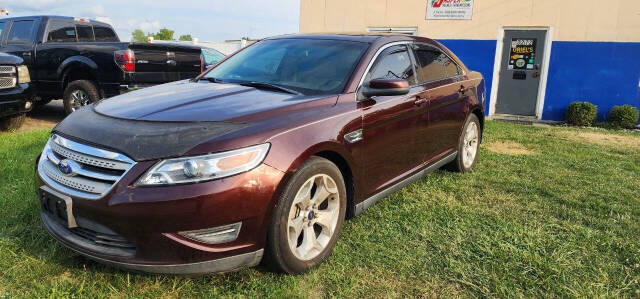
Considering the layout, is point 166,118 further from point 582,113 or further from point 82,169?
point 582,113

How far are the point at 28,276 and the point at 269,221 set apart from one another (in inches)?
58.5

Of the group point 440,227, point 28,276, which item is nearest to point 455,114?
point 440,227

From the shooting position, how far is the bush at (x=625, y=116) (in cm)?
976

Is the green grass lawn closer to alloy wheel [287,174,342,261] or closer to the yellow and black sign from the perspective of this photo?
alloy wheel [287,174,342,261]

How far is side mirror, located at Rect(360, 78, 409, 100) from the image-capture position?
308cm

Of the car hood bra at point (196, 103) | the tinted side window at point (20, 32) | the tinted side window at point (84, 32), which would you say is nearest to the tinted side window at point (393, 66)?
the car hood bra at point (196, 103)

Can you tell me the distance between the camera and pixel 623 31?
988 centimetres

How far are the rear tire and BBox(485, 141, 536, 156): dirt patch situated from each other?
1.27 m

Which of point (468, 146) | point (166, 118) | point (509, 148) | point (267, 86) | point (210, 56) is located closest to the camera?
point (166, 118)

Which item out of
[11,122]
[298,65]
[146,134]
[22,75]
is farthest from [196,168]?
[11,122]

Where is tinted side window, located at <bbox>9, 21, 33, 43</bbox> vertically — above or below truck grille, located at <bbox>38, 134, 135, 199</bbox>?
above

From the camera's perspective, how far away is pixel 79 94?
24.5ft

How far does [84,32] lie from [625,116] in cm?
1130

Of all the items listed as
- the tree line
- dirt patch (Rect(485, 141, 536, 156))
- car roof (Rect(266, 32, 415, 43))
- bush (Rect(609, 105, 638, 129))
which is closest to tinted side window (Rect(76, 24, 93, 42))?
car roof (Rect(266, 32, 415, 43))
